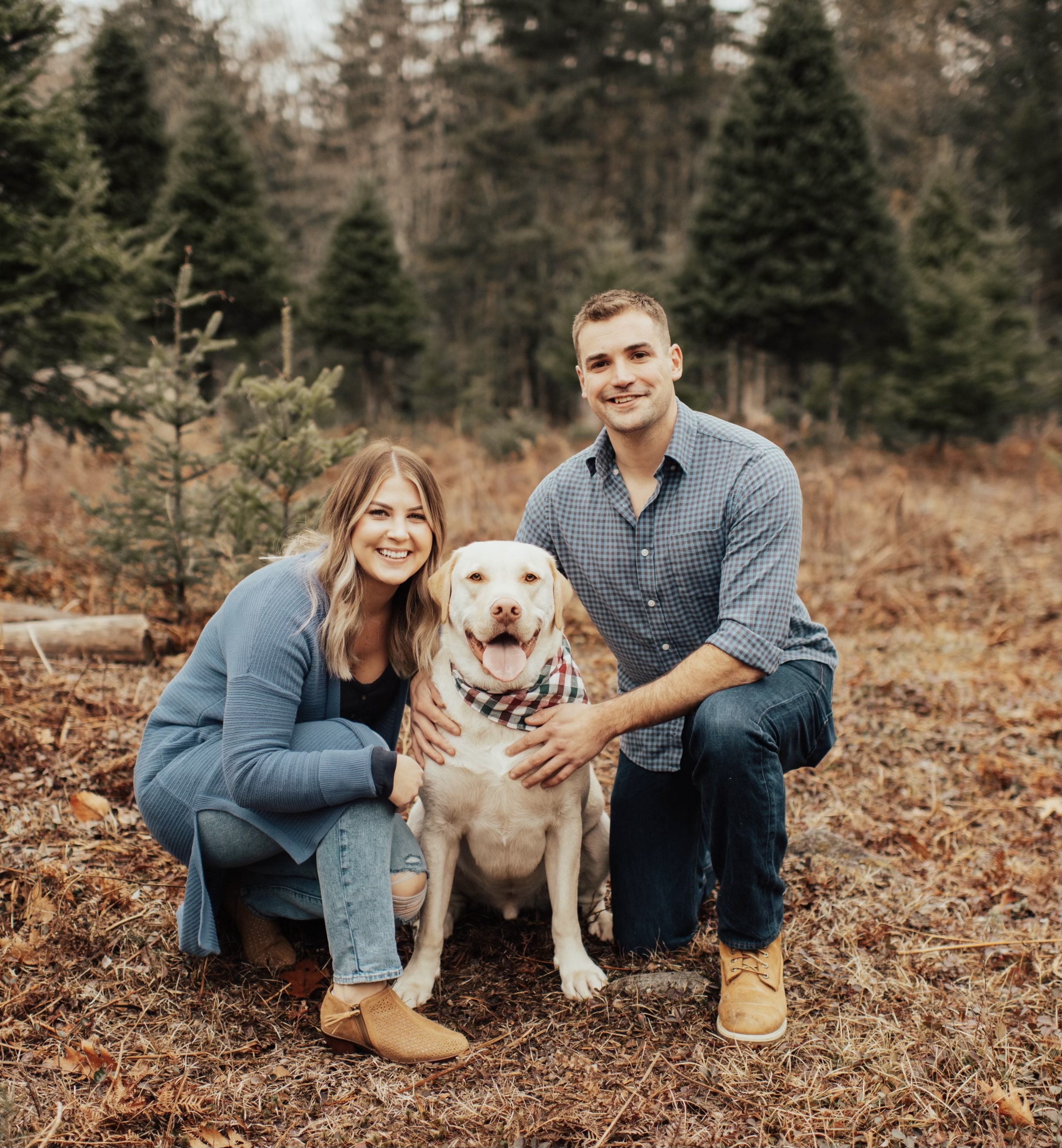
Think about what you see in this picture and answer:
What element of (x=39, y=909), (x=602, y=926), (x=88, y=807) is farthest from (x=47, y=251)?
(x=602, y=926)

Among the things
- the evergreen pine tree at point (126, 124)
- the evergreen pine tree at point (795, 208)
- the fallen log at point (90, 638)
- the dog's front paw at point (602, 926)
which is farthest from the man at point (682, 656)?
the evergreen pine tree at point (126, 124)

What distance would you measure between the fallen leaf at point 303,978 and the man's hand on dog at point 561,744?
0.83m

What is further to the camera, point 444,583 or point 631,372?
point 631,372

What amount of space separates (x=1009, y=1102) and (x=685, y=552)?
161cm

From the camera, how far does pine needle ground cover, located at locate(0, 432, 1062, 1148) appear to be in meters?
2.07

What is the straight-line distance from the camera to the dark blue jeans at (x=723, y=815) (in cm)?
242

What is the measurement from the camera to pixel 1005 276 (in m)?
14.5

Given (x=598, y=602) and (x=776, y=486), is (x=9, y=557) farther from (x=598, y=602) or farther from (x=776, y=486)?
(x=776, y=486)

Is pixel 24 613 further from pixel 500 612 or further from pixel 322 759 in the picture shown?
pixel 500 612

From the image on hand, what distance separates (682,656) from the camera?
9.39 ft

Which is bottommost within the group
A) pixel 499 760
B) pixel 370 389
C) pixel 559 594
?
pixel 499 760

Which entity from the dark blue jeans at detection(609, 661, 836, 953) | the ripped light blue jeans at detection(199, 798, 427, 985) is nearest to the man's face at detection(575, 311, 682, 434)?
the dark blue jeans at detection(609, 661, 836, 953)

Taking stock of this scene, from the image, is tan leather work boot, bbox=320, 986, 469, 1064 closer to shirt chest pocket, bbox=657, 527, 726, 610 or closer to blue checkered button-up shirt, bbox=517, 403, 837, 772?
blue checkered button-up shirt, bbox=517, 403, 837, 772

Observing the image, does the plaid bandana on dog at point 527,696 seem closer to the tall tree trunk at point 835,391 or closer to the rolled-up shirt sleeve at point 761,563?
the rolled-up shirt sleeve at point 761,563
